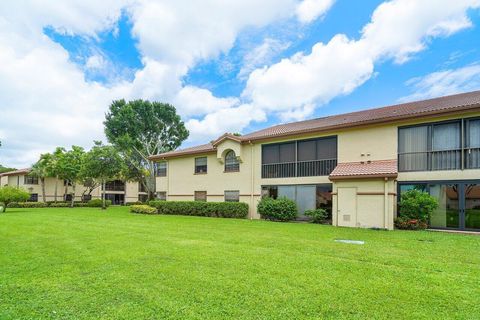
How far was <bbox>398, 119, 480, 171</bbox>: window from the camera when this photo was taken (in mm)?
13242

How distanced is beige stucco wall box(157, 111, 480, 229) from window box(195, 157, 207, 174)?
0.42 m

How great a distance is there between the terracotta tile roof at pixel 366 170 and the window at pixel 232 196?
7477 mm

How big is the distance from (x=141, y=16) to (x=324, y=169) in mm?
12789

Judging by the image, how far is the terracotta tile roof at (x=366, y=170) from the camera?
13664 mm

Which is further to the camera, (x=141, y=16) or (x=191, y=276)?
(x=141, y=16)

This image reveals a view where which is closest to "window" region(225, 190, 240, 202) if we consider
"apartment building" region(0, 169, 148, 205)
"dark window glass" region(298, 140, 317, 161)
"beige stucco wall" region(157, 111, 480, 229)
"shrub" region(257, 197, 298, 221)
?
"beige stucco wall" region(157, 111, 480, 229)

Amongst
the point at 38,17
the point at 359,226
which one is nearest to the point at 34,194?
the point at 38,17

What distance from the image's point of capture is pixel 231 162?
70.4 ft

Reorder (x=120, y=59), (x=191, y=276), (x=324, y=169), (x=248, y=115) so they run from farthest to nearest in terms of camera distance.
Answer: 1. (x=248, y=115)
2. (x=120, y=59)
3. (x=324, y=169)
4. (x=191, y=276)

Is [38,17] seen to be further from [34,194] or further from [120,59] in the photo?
[34,194]

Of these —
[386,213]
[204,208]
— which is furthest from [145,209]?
[386,213]

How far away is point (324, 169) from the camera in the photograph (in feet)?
56.3

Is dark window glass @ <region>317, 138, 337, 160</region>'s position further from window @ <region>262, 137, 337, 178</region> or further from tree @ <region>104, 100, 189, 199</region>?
tree @ <region>104, 100, 189, 199</region>

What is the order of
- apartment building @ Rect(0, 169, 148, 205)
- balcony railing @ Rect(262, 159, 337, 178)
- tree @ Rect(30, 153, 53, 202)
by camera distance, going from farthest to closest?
apartment building @ Rect(0, 169, 148, 205) → tree @ Rect(30, 153, 53, 202) → balcony railing @ Rect(262, 159, 337, 178)
